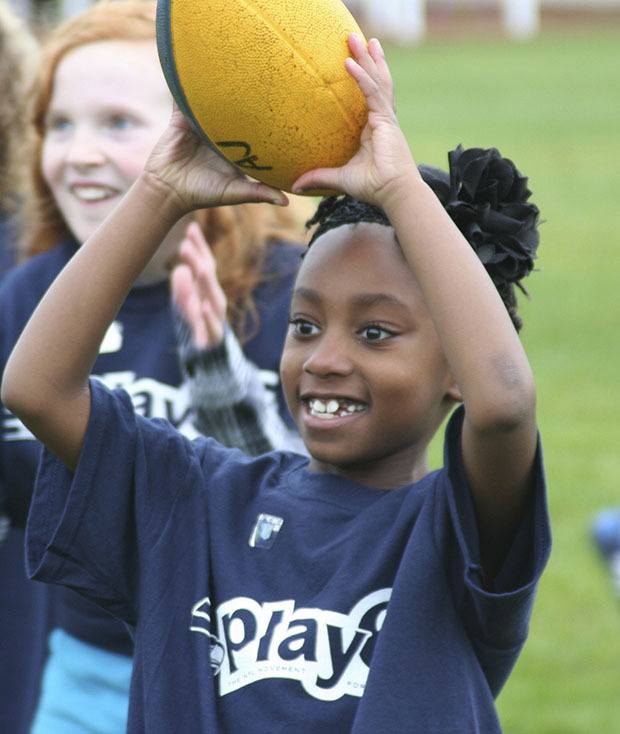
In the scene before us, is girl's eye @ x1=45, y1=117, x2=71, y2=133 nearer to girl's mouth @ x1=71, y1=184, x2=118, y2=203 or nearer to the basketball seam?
girl's mouth @ x1=71, y1=184, x2=118, y2=203

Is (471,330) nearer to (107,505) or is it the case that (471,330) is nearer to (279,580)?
(279,580)

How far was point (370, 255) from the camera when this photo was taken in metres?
2.71

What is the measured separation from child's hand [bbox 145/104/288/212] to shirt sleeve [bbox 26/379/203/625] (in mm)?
390

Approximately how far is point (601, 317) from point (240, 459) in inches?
398

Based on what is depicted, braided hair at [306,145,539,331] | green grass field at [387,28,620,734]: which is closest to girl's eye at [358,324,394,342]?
braided hair at [306,145,539,331]

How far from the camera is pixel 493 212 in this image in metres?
2.69

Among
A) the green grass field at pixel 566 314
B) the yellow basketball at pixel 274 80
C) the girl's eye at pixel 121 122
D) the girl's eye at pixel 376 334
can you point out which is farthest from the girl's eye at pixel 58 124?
the green grass field at pixel 566 314

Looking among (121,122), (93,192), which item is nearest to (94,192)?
(93,192)

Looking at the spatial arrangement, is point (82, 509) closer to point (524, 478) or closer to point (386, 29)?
point (524, 478)

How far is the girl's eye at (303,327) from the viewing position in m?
2.74

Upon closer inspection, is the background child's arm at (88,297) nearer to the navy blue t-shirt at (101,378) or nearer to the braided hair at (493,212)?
the braided hair at (493,212)

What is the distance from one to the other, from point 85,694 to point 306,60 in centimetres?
173

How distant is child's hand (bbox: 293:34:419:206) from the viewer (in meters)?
2.52

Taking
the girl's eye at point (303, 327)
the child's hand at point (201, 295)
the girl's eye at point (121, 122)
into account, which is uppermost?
the girl's eye at point (121, 122)
